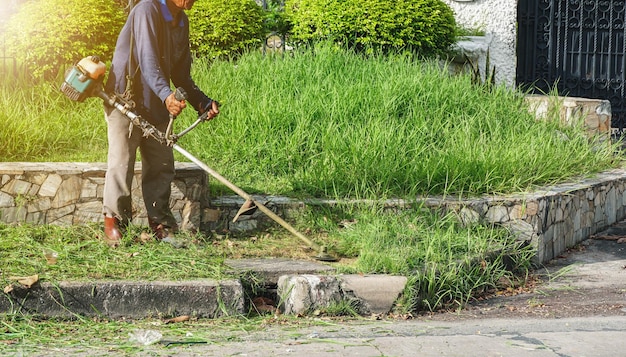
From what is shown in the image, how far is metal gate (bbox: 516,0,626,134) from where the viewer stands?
13008 millimetres

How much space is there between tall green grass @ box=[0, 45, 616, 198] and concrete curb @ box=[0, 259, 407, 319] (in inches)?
64.2

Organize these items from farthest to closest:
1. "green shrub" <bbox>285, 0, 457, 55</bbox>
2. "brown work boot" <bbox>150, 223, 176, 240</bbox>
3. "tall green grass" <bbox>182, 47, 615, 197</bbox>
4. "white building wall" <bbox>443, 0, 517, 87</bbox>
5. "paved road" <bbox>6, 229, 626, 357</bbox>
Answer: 1. "white building wall" <bbox>443, 0, 517, 87</bbox>
2. "green shrub" <bbox>285, 0, 457, 55</bbox>
3. "tall green grass" <bbox>182, 47, 615, 197</bbox>
4. "brown work boot" <bbox>150, 223, 176, 240</bbox>
5. "paved road" <bbox>6, 229, 626, 357</bbox>

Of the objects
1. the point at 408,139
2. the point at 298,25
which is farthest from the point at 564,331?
the point at 298,25

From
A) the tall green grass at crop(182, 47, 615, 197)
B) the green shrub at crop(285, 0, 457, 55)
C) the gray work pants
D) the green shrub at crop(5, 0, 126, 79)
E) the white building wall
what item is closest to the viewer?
the gray work pants

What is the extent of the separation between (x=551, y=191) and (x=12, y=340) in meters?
4.57

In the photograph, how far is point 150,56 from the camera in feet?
20.6

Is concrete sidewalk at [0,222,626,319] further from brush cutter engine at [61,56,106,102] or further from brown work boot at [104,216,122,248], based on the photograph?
brush cutter engine at [61,56,106,102]

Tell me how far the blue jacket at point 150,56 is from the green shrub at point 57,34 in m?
3.34

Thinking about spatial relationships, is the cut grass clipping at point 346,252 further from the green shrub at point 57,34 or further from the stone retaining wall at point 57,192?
the green shrub at point 57,34

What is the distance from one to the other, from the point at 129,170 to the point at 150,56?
741 millimetres

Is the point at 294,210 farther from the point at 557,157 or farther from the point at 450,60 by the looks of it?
the point at 450,60

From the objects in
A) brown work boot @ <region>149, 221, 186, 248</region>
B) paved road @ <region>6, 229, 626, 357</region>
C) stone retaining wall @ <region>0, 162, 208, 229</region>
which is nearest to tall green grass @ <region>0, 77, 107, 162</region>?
stone retaining wall @ <region>0, 162, 208, 229</region>

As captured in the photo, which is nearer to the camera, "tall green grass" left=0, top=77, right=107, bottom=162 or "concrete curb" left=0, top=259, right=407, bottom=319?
"concrete curb" left=0, top=259, right=407, bottom=319

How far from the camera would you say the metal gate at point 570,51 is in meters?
13.0
